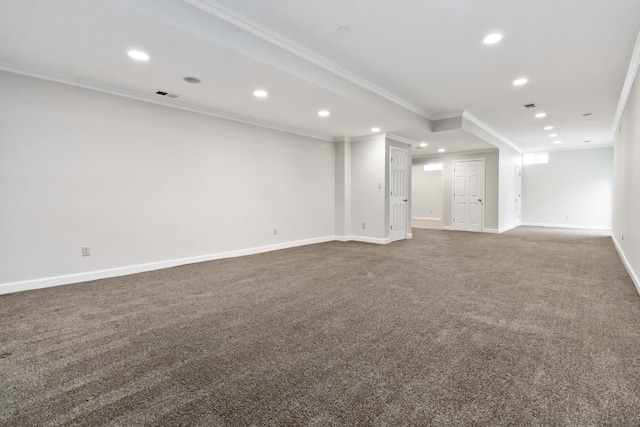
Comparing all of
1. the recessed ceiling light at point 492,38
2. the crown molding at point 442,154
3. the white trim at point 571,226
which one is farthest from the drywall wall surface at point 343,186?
the white trim at point 571,226

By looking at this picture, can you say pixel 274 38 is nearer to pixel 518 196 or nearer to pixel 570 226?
pixel 518 196

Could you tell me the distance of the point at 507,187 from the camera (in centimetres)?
936

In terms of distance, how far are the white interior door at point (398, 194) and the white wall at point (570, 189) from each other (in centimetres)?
594

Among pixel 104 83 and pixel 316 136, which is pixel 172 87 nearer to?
pixel 104 83

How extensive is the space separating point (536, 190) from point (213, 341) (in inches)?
462

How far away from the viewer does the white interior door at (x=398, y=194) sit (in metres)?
7.12

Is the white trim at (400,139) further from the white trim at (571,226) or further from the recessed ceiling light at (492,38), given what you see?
the white trim at (571,226)

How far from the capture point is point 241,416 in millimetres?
1480

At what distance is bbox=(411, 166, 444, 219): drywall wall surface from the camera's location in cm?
1266

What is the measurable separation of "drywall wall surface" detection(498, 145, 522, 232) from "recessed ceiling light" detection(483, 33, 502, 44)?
625 cm

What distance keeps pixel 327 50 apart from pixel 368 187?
3942 millimetres

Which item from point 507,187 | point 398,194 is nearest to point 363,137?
point 398,194

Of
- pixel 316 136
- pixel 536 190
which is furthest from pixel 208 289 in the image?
pixel 536 190

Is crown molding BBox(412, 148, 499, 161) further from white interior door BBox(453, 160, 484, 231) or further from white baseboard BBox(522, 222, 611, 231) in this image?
white baseboard BBox(522, 222, 611, 231)
